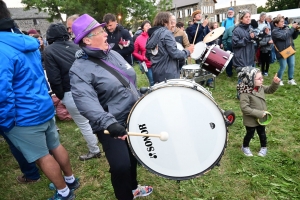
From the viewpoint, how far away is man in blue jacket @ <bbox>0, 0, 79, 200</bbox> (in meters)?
2.14

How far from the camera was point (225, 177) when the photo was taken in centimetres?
313

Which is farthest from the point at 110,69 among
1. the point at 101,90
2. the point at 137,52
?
the point at 137,52

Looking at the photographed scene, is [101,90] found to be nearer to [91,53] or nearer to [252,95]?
[91,53]

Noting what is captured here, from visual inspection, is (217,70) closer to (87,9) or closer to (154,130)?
(154,130)

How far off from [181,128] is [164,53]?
2.04m

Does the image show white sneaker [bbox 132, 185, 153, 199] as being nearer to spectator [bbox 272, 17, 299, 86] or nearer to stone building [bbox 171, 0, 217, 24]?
spectator [bbox 272, 17, 299, 86]

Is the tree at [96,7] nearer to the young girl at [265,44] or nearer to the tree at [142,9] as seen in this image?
the tree at [142,9]

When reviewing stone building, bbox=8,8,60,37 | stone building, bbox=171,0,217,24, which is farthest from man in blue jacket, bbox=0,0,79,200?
stone building, bbox=171,0,217,24

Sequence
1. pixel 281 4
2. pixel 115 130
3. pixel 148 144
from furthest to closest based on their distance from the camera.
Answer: pixel 281 4 → pixel 148 144 → pixel 115 130

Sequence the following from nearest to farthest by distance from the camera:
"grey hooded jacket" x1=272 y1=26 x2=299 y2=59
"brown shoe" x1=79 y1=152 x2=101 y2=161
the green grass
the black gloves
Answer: the black gloves < the green grass < "brown shoe" x1=79 y1=152 x2=101 y2=161 < "grey hooded jacket" x1=272 y1=26 x2=299 y2=59

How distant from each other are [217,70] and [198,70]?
1.10m

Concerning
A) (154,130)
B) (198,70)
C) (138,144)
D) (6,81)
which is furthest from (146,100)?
(198,70)

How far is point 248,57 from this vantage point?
18.3 ft

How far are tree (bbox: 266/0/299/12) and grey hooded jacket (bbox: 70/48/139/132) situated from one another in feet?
204
